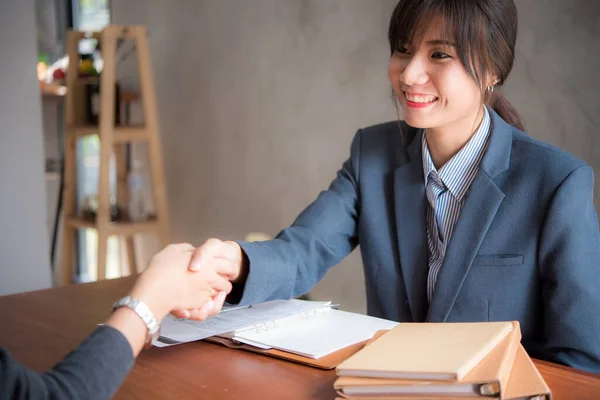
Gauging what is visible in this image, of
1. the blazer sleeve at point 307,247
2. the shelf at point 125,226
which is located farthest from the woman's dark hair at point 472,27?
the shelf at point 125,226

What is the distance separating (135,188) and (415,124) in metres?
2.45

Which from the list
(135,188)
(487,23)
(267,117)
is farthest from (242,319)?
(135,188)

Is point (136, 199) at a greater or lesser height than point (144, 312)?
lesser

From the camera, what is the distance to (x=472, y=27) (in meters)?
1.21

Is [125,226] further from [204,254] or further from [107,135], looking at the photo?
[204,254]

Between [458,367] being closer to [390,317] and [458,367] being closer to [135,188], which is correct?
[390,317]

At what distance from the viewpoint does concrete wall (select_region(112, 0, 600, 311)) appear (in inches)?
75.0

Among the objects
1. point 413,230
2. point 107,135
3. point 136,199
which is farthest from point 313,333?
point 136,199

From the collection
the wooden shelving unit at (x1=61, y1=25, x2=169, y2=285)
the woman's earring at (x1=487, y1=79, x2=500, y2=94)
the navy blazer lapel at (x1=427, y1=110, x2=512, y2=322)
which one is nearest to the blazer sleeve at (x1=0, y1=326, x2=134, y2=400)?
the navy blazer lapel at (x1=427, y1=110, x2=512, y2=322)

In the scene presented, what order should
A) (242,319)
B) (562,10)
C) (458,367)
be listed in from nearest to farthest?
(458,367) → (242,319) → (562,10)

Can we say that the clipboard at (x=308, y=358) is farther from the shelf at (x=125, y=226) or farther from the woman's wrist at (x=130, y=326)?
the shelf at (x=125, y=226)

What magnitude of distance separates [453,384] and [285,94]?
7.30 ft

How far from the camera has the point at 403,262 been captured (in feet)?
4.40

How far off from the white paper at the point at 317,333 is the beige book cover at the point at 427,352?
0.34 feet
